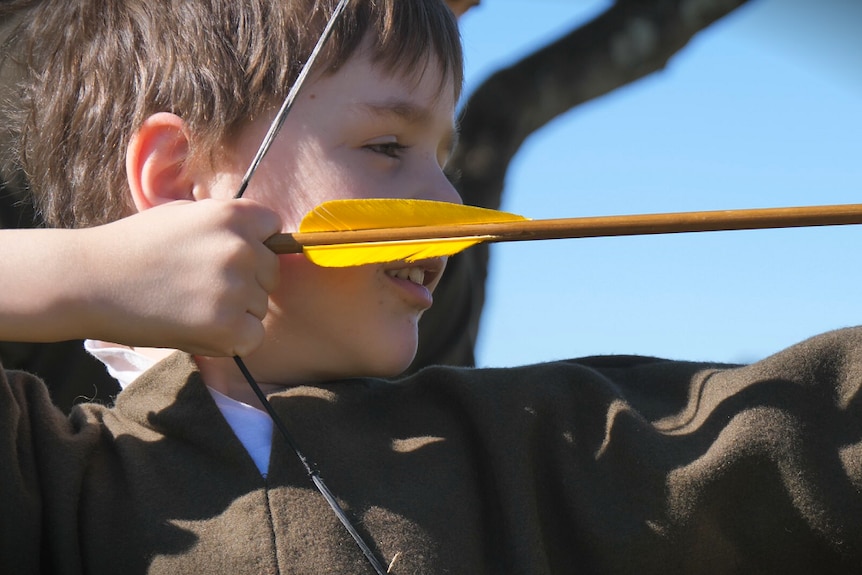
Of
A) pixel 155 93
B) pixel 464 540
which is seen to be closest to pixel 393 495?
pixel 464 540

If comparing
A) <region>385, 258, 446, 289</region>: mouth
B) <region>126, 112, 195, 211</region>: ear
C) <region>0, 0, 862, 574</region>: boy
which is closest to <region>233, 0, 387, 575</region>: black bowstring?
<region>0, 0, 862, 574</region>: boy

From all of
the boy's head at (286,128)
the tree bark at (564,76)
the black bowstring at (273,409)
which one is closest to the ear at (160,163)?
the boy's head at (286,128)

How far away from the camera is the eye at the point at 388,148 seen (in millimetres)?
1582

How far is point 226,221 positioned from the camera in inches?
52.7

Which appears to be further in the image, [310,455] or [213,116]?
[213,116]

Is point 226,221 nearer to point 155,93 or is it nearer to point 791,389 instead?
point 155,93

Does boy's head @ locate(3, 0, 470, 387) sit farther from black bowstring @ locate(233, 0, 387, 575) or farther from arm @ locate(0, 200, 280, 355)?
arm @ locate(0, 200, 280, 355)

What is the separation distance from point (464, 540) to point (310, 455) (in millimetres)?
217

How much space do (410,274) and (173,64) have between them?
46 cm

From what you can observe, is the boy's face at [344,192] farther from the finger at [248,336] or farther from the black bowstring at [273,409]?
the finger at [248,336]

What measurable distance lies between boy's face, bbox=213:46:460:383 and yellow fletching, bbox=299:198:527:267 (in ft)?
0.39

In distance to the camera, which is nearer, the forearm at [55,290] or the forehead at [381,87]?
the forearm at [55,290]

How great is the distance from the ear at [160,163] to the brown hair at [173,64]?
2cm

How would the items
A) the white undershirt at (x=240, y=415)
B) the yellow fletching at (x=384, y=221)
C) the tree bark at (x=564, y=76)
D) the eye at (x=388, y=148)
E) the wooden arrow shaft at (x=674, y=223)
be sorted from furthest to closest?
the tree bark at (x=564, y=76)
the eye at (x=388, y=148)
the white undershirt at (x=240, y=415)
the yellow fletching at (x=384, y=221)
the wooden arrow shaft at (x=674, y=223)
